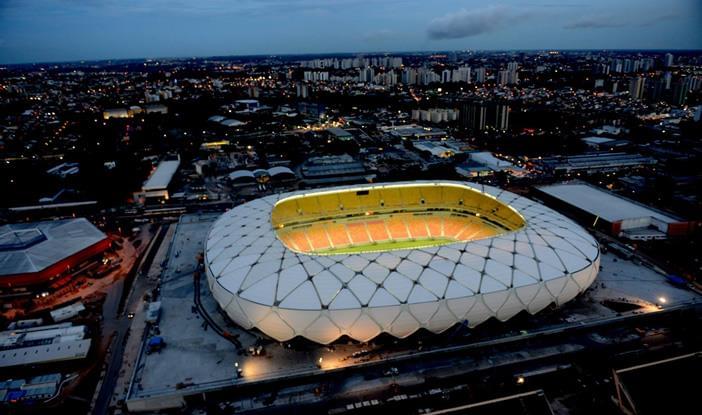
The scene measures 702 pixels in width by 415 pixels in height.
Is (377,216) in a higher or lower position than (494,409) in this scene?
higher

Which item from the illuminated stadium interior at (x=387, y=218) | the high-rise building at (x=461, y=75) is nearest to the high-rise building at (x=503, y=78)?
the high-rise building at (x=461, y=75)

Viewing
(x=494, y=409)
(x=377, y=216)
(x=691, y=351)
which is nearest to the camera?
(x=494, y=409)

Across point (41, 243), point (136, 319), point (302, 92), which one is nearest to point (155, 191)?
point (41, 243)

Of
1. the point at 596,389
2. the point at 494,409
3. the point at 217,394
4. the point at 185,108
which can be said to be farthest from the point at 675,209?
the point at 185,108

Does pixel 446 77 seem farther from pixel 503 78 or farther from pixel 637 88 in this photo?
pixel 637 88

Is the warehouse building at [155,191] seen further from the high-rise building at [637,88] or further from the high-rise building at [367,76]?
the high-rise building at [367,76]

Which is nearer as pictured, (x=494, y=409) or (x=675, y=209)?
(x=494, y=409)

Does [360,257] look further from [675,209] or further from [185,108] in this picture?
[185,108]

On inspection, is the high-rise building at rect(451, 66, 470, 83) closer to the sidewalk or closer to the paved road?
the sidewalk
